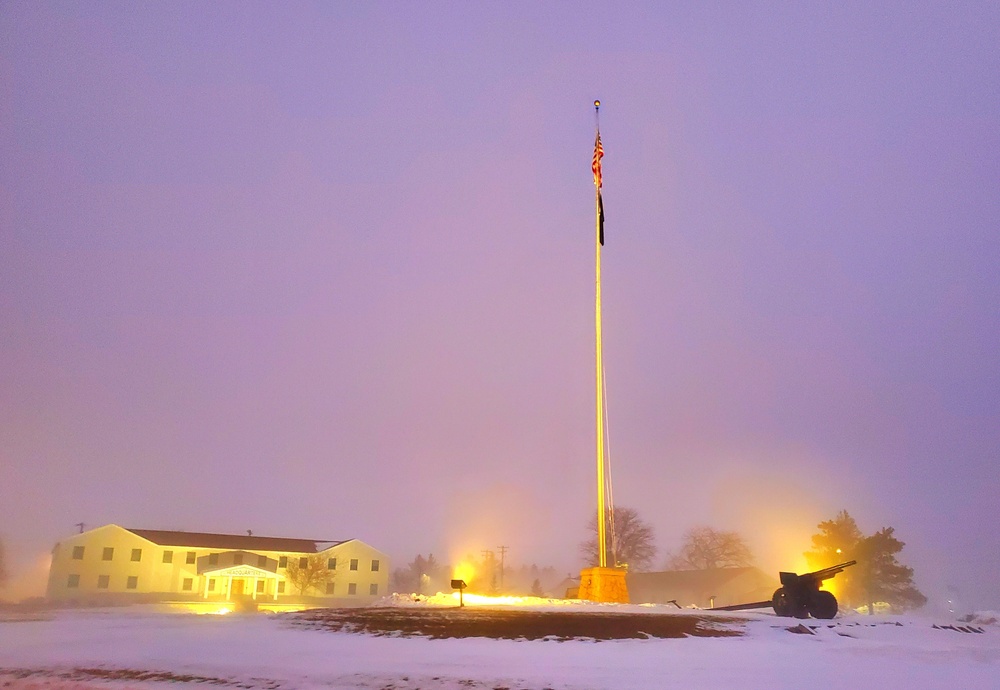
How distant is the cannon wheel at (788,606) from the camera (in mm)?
20375

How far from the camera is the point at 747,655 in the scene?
9742mm

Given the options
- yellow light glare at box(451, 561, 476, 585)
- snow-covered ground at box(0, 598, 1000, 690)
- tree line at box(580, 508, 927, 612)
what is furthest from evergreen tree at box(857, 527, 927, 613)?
snow-covered ground at box(0, 598, 1000, 690)

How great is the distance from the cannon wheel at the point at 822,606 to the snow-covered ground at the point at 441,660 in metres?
8.21

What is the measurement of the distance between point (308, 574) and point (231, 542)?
34.4 feet

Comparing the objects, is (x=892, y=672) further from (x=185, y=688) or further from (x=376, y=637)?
(x=185, y=688)

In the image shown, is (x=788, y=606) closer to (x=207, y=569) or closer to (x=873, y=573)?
(x=873, y=573)

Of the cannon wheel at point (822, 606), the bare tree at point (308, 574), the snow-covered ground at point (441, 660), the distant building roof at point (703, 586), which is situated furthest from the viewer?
the distant building roof at point (703, 586)

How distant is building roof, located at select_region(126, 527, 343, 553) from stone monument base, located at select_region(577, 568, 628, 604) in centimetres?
5475

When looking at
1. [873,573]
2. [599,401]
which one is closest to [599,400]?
[599,401]

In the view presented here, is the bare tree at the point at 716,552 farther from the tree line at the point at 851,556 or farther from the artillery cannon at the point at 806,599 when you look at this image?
the artillery cannon at the point at 806,599

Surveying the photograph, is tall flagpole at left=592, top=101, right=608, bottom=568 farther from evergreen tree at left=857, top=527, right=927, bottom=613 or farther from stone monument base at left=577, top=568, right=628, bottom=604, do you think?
evergreen tree at left=857, top=527, right=927, bottom=613

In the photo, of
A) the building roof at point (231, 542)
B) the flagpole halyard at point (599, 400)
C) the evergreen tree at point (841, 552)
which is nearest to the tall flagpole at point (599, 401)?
the flagpole halyard at point (599, 400)

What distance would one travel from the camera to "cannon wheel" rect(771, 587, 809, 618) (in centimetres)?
2038

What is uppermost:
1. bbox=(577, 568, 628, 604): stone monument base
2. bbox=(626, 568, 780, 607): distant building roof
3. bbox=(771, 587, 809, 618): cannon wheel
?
bbox=(577, 568, 628, 604): stone monument base
